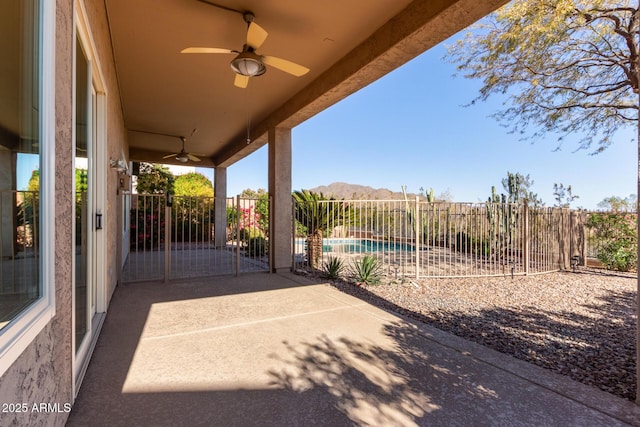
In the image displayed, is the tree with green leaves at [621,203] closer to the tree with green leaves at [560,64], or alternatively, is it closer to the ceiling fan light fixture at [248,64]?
the tree with green leaves at [560,64]

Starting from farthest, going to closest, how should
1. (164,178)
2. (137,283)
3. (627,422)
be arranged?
(164,178)
(137,283)
(627,422)

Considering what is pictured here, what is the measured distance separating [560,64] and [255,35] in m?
6.68

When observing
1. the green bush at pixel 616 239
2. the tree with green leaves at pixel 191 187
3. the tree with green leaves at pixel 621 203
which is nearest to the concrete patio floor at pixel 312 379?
the green bush at pixel 616 239

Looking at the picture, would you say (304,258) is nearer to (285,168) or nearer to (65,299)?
(285,168)

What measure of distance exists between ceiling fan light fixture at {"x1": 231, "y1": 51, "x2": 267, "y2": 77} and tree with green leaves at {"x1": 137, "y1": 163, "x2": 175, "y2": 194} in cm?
993

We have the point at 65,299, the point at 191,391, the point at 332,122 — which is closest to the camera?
the point at 65,299

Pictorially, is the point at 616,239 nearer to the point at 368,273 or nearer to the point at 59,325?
the point at 368,273

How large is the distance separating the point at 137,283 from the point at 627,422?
240 inches

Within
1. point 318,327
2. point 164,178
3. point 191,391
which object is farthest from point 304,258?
point 164,178

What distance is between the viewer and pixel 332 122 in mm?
23188

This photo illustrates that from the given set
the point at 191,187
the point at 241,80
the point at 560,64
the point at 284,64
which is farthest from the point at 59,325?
the point at 191,187

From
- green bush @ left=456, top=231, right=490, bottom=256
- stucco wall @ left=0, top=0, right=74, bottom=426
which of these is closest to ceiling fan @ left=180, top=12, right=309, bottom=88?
stucco wall @ left=0, top=0, right=74, bottom=426

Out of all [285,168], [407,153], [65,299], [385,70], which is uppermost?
[407,153]

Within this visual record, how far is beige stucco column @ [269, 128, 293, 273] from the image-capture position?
6.47 metres
